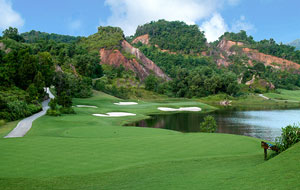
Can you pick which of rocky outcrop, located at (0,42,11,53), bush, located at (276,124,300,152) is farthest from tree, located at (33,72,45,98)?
bush, located at (276,124,300,152)

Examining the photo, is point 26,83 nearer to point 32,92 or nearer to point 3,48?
point 32,92

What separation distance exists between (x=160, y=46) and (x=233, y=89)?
9658 cm

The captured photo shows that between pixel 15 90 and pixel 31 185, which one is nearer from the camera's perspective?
pixel 31 185

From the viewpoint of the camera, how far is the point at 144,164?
41.8 ft

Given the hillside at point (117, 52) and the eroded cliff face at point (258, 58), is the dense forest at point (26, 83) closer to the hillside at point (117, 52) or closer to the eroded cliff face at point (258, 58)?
the hillside at point (117, 52)

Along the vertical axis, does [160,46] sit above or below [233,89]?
above

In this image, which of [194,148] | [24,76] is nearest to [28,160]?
[194,148]

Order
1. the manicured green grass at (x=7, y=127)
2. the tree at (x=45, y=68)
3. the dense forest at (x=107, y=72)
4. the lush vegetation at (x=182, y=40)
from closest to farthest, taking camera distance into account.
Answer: the manicured green grass at (x=7, y=127)
the dense forest at (x=107, y=72)
the tree at (x=45, y=68)
the lush vegetation at (x=182, y=40)

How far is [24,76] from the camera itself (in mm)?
42656

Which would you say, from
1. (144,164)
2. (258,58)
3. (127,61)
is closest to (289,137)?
(144,164)

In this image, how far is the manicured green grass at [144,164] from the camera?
30.8ft

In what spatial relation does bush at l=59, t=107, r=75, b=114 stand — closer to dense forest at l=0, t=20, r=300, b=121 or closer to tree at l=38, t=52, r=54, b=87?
dense forest at l=0, t=20, r=300, b=121

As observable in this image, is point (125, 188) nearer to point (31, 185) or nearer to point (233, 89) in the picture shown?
point (31, 185)

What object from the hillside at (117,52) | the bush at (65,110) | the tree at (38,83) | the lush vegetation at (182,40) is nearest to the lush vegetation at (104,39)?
the hillside at (117,52)
